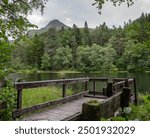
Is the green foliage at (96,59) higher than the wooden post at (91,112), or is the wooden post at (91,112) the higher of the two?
the green foliage at (96,59)

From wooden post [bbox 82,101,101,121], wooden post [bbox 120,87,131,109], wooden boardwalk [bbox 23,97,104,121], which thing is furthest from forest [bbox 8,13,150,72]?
wooden post [bbox 82,101,101,121]

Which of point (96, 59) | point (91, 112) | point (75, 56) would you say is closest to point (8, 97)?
point (91, 112)

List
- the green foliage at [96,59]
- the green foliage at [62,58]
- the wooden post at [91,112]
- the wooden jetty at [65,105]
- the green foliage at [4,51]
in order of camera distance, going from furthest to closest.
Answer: the green foliage at [62,58] < the green foliage at [96,59] < the green foliage at [4,51] < the wooden jetty at [65,105] < the wooden post at [91,112]

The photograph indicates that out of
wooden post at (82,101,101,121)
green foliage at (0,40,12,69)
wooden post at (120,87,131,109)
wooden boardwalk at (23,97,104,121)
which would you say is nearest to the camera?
wooden post at (82,101,101,121)

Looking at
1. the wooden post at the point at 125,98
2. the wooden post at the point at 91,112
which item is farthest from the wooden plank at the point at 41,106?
the wooden post at the point at 91,112

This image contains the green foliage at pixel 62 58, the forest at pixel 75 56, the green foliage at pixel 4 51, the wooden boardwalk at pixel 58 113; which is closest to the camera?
the green foliage at pixel 4 51

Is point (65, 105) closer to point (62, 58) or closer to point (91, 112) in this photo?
point (91, 112)

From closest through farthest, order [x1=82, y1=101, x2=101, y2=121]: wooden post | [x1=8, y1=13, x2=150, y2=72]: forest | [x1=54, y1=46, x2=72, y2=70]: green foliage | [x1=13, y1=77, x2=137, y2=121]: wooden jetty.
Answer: [x1=82, y1=101, x2=101, y2=121]: wooden post → [x1=13, y1=77, x2=137, y2=121]: wooden jetty → [x1=8, y1=13, x2=150, y2=72]: forest → [x1=54, y1=46, x2=72, y2=70]: green foliage

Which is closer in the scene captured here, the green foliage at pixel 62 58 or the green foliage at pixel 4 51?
the green foliage at pixel 4 51

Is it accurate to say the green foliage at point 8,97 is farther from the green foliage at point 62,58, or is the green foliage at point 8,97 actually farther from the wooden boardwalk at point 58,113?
the green foliage at point 62,58

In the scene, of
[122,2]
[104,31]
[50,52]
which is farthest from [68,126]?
[104,31]

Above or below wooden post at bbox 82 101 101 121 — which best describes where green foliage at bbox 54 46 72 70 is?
above

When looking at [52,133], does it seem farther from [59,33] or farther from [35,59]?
[59,33]

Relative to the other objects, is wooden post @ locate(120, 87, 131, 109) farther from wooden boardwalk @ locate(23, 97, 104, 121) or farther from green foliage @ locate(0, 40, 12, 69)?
green foliage @ locate(0, 40, 12, 69)
